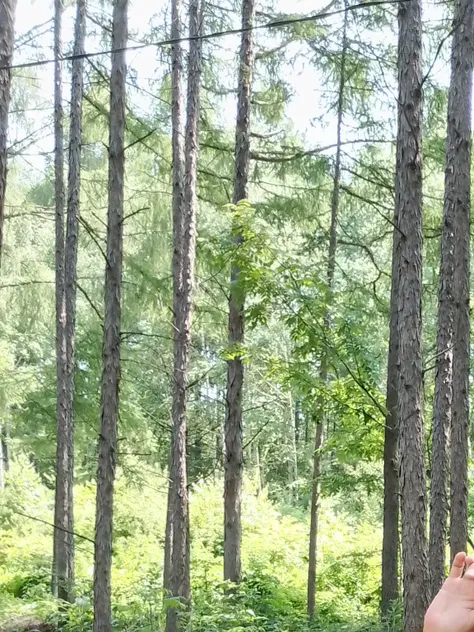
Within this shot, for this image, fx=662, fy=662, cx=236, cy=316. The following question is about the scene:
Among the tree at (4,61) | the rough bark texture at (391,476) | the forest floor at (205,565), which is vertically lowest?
the forest floor at (205,565)

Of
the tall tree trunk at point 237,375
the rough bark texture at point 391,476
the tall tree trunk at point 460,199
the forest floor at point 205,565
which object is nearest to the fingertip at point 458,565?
the tall tree trunk at point 460,199

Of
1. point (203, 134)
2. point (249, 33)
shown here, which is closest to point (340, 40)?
point (249, 33)

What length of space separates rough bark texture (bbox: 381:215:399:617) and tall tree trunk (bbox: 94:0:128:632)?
2.85 meters

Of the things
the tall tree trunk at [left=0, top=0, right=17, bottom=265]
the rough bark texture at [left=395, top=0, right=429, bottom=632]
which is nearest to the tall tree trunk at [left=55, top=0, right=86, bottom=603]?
the rough bark texture at [left=395, top=0, right=429, bottom=632]

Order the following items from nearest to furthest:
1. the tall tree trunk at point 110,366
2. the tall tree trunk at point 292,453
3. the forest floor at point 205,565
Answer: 1. the tall tree trunk at point 110,366
2. the forest floor at point 205,565
3. the tall tree trunk at point 292,453

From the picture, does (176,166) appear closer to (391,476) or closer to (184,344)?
(184,344)

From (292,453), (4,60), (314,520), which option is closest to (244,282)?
(4,60)

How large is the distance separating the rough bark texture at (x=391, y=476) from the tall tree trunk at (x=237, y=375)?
1705 millimetres

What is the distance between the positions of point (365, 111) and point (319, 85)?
745 mm

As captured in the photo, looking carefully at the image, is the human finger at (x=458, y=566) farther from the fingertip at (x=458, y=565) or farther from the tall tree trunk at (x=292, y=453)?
the tall tree trunk at (x=292, y=453)

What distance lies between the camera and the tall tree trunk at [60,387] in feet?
29.2

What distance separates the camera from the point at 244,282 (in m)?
6.26

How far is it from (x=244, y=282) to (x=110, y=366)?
1666 mm

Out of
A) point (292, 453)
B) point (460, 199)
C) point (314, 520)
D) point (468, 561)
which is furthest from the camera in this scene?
point (292, 453)
